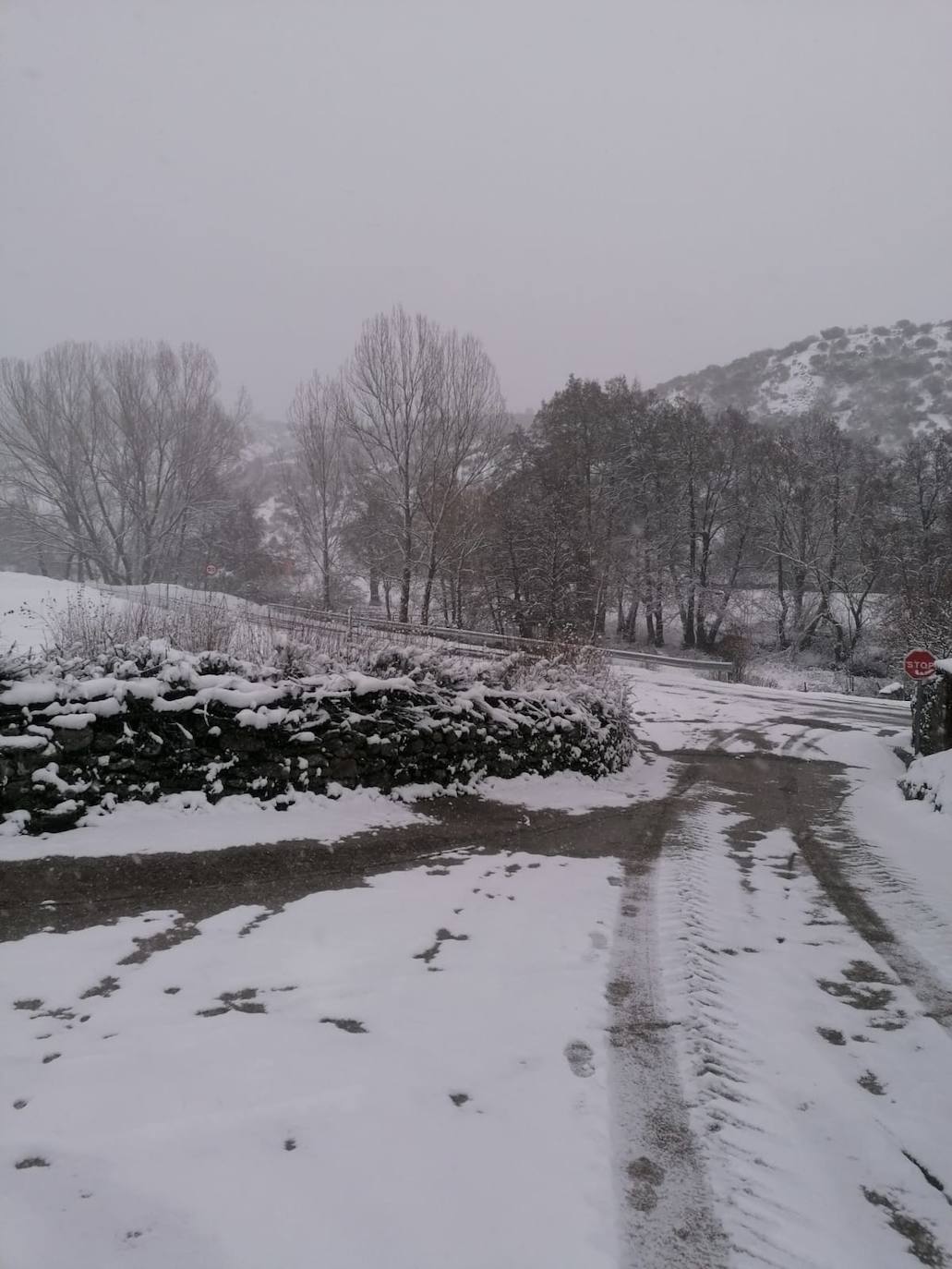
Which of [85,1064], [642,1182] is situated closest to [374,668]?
[85,1064]

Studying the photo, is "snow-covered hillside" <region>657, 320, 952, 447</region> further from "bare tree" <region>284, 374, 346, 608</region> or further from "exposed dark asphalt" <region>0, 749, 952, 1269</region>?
"exposed dark asphalt" <region>0, 749, 952, 1269</region>

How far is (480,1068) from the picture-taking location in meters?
2.72

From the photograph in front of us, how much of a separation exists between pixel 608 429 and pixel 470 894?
1209 inches

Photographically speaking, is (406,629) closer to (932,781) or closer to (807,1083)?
(932,781)

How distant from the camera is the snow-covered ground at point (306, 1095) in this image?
190 centimetres

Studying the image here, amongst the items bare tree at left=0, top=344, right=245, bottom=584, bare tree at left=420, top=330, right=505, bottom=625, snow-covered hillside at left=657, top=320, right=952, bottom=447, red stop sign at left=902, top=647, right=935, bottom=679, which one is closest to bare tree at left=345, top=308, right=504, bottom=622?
bare tree at left=420, top=330, right=505, bottom=625

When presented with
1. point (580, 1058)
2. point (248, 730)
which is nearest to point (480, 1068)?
point (580, 1058)

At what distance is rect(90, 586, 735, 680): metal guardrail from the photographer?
942 cm

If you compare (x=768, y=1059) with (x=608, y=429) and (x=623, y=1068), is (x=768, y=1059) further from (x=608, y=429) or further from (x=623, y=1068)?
(x=608, y=429)

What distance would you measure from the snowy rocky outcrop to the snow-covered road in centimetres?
85

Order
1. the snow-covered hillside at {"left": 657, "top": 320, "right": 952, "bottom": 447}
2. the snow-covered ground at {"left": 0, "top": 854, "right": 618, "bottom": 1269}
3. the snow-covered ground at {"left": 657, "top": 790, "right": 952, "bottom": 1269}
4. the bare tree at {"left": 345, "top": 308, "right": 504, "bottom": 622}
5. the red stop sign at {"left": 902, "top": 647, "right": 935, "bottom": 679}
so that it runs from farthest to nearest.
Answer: the snow-covered hillside at {"left": 657, "top": 320, "right": 952, "bottom": 447} < the bare tree at {"left": 345, "top": 308, "right": 504, "bottom": 622} < the red stop sign at {"left": 902, "top": 647, "right": 935, "bottom": 679} < the snow-covered ground at {"left": 657, "top": 790, "right": 952, "bottom": 1269} < the snow-covered ground at {"left": 0, "top": 854, "right": 618, "bottom": 1269}

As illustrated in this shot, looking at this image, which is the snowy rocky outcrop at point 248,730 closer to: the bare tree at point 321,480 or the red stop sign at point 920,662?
the red stop sign at point 920,662

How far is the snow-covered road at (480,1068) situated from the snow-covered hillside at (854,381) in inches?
2596

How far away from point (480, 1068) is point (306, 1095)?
73cm
